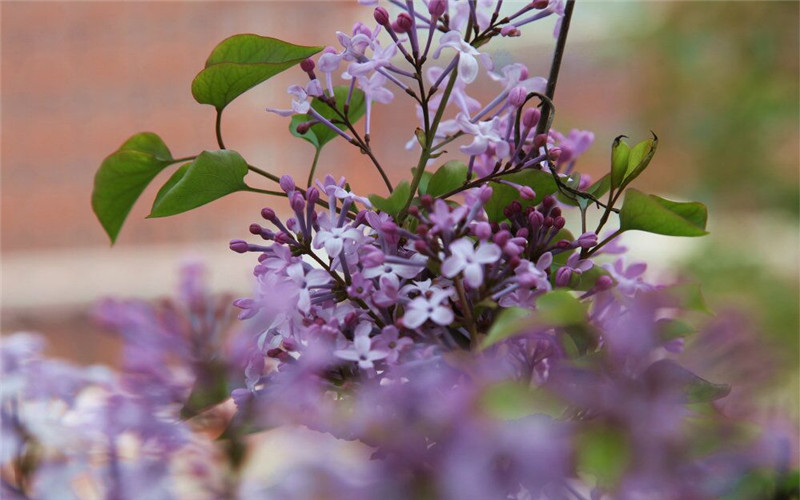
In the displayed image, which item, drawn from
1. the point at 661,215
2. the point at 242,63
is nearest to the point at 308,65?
the point at 242,63

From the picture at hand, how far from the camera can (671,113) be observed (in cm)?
216

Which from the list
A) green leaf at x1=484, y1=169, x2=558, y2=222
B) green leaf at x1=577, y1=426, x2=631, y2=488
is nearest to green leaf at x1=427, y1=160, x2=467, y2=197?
green leaf at x1=484, y1=169, x2=558, y2=222

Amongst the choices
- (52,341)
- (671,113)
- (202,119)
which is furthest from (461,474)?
Answer: (52,341)

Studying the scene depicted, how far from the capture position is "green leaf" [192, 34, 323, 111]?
0.94ft

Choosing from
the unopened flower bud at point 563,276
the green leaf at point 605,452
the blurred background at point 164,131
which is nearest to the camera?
the green leaf at point 605,452

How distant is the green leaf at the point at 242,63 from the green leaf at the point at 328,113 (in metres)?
0.03

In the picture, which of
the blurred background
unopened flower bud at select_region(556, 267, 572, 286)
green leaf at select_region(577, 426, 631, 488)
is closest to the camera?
green leaf at select_region(577, 426, 631, 488)

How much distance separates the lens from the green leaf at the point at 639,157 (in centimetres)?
28

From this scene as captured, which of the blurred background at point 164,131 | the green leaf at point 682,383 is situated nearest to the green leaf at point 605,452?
the green leaf at point 682,383

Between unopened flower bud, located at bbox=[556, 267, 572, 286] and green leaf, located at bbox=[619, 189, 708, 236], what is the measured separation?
3cm

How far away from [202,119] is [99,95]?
286 millimetres

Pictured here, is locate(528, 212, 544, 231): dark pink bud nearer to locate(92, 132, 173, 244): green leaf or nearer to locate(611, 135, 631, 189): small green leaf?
locate(611, 135, 631, 189): small green leaf

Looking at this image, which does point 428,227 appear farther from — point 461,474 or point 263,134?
point 263,134

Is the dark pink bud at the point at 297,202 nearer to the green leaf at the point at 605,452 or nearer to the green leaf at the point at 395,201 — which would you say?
the green leaf at the point at 395,201
